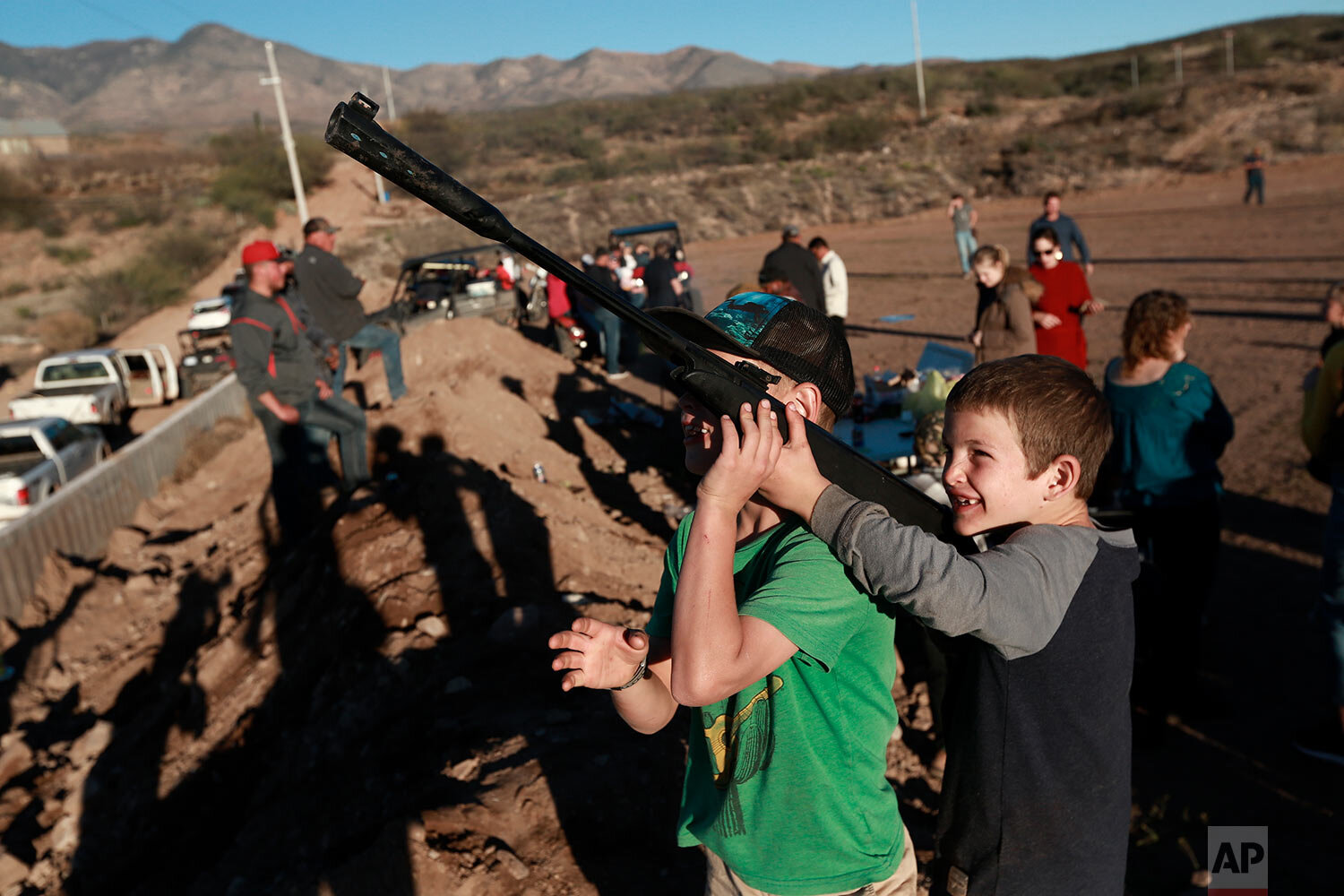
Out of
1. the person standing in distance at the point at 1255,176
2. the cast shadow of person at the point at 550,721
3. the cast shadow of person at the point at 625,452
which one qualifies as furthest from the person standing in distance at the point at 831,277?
the person standing in distance at the point at 1255,176

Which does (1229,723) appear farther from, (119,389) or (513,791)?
(119,389)

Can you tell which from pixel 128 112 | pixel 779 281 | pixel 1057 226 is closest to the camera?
pixel 779 281

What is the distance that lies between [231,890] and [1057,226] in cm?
1022

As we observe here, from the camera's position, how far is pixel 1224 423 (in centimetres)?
434

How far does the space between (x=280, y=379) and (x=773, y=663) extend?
590 cm

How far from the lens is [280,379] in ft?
21.6

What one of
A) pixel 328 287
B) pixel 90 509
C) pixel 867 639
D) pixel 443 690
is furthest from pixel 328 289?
pixel 867 639

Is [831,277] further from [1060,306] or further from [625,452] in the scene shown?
[1060,306]

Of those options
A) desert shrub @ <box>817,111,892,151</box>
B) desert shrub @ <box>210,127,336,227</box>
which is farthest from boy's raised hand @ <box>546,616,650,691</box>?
desert shrub @ <box>210,127,336,227</box>

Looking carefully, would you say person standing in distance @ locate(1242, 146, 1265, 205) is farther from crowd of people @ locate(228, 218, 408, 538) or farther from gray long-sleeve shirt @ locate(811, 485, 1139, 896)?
gray long-sleeve shirt @ locate(811, 485, 1139, 896)

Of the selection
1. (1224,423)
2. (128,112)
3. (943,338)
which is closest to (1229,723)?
(1224,423)

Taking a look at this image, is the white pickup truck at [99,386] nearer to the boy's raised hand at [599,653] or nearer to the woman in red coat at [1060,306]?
the woman in red coat at [1060,306]

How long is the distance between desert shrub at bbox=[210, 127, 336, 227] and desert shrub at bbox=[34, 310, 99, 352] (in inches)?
574

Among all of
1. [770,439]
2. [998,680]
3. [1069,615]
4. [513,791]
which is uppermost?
[770,439]
